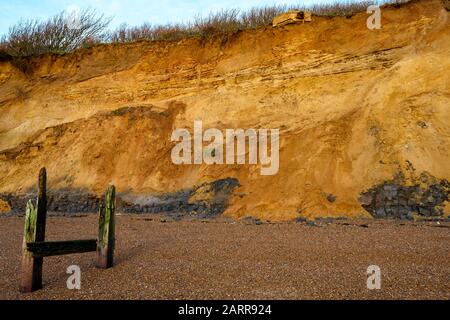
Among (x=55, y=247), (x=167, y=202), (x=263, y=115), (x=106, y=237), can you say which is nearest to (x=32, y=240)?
(x=55, y=247)

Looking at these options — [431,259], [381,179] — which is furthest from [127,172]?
[431,259]

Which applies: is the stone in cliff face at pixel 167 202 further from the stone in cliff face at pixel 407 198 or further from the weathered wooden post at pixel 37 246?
the weathered wooden post at pixel 37 246

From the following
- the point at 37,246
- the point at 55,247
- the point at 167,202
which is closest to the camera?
the point at 37,246

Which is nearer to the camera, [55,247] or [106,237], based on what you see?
[55,247]

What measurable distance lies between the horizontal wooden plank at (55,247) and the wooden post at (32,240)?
76 millimetres

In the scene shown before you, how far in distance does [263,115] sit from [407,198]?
5864 millimetres

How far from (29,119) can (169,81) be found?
6.89m

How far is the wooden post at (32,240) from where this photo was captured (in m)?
5.43

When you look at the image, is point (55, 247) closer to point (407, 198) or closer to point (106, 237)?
point (106, 237)

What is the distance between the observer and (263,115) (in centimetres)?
1554

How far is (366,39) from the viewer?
50.7 ft

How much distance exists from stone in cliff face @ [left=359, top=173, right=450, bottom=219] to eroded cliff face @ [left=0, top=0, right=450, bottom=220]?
3 cm
